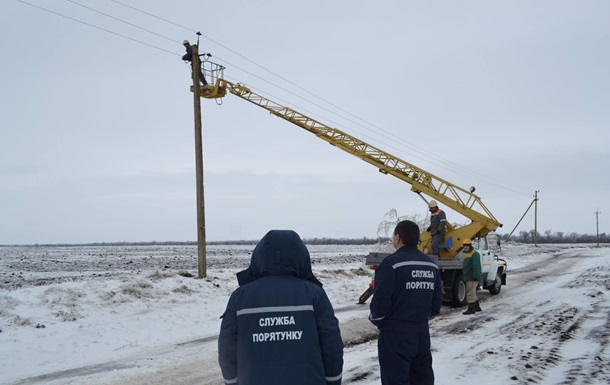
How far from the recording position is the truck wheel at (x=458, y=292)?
14.4 metres

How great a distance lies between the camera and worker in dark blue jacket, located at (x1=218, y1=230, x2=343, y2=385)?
2832 mm

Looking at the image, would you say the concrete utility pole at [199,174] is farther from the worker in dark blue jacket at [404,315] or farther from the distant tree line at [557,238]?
the distant tree line at [557,238]

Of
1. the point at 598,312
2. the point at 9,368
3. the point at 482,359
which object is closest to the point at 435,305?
the point at 482,359

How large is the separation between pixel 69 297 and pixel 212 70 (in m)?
9.60

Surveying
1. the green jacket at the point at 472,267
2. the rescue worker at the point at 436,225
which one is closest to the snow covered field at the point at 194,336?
the green jacket at the point at 472,267

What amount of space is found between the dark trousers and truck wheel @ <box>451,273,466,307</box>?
1021 cm

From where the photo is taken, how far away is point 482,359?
7.64m

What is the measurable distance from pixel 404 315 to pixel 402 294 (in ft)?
0.63

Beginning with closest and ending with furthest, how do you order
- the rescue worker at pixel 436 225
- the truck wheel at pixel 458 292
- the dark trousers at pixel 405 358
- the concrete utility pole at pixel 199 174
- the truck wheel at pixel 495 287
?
1. the dark trousers at pixel 405 358
2. the truck wheel at pixel 458 292
3. the rescue worker at pixel 436 225
4. the concrete utility pole at pixel 199 174
5. the truck wheel at pixel 495 287

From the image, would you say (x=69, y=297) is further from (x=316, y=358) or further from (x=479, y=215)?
(x=479, y=215)

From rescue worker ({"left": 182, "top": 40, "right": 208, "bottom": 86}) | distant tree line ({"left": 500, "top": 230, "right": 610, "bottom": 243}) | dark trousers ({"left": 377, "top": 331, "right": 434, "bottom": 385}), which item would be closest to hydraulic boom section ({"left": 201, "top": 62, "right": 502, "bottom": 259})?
rescue worker ({"left": 182, "top": 40, "right": 208, "bottom": 86})

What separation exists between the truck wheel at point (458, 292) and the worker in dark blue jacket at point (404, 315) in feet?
33.5

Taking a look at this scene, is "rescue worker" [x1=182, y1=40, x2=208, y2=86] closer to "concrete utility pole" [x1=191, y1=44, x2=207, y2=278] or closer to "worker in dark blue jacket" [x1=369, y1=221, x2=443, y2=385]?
"concrete utility pole" [x1=191, y1=44, x2=207, y2=278]

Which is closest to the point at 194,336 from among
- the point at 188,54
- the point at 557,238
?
the point at 188,54
